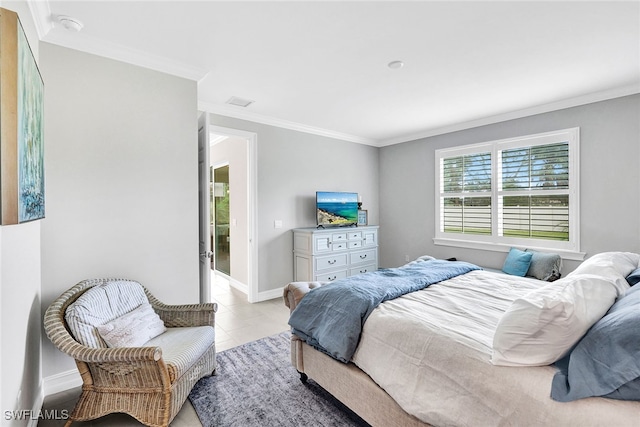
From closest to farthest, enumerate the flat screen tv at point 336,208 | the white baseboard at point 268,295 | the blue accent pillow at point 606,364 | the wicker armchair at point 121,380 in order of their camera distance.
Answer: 1. the blue accent pillow at point 606,364
2. the wicker armchair at point 121,380
3. the white baseboard at point 268,295
4. the flat screen tv at point 336,208

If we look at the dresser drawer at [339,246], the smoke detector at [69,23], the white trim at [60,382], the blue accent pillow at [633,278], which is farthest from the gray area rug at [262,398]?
the smoke detector at [69,23]

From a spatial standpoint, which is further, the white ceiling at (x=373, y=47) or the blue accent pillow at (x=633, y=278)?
the white ceiling at (x=373, y=47)

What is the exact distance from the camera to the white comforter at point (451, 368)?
1187mm

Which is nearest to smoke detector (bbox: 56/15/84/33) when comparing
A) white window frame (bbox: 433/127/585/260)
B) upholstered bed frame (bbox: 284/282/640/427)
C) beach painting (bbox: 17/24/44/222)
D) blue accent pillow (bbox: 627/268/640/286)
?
beach painting (bbox: 17/24/44/222)

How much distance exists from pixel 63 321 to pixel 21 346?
0.23 m

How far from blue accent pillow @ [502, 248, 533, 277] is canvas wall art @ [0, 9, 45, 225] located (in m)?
4.64

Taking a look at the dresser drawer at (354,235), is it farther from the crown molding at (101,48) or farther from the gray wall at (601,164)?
the crown molding at (101,48)

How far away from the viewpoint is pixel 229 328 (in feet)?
11.2

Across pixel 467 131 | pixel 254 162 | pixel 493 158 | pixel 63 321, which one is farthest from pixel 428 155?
pixel 63 321

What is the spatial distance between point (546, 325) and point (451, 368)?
0.45m

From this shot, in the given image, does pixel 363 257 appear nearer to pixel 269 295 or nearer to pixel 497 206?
pixel 269 295

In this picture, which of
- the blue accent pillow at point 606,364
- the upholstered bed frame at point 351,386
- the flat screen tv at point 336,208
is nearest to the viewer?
the blue accent pillow at point 606,364

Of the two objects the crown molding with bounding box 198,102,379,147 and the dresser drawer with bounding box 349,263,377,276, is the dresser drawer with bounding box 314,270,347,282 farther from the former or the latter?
the crown molding with bounding box 198,102,379,147

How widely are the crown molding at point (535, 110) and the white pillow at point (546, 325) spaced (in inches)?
127
